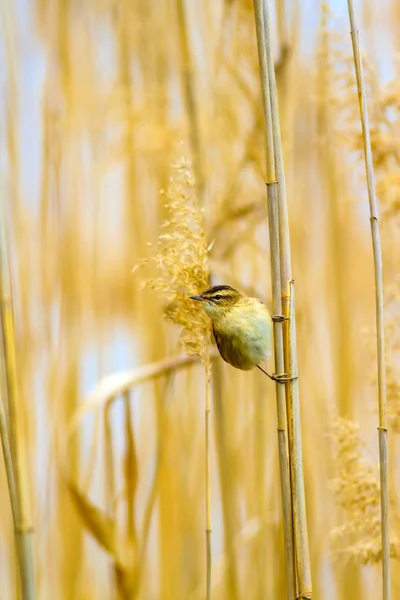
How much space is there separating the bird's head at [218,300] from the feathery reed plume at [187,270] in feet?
0.07

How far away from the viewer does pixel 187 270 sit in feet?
2.83

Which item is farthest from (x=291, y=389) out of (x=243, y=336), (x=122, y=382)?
(x=122, y=382)

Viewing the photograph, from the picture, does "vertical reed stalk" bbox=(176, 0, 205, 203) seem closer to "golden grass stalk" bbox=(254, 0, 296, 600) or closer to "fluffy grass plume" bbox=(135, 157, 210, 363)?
"fluffy grass plume" bbox=(135, 157, 210, 363)

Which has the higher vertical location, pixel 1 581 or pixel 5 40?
pixel 5 40

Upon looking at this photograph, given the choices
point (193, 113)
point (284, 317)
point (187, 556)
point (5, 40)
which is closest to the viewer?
point (284, 317)

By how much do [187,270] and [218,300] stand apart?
12 cm

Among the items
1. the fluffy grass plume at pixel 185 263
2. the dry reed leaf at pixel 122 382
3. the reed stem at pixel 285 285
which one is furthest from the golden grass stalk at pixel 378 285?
the dry reed leaf at pixel 122 382

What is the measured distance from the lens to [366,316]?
63.4 inches

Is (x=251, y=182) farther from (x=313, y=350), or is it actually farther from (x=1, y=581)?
(x=1, y=581)

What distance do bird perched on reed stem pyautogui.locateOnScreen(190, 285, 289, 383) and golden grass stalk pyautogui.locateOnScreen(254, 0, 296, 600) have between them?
0.19 metres

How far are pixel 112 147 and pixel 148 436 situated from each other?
67cm

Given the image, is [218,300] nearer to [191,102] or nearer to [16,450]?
[16,450]

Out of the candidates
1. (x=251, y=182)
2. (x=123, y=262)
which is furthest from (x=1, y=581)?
(x=251, y=182)

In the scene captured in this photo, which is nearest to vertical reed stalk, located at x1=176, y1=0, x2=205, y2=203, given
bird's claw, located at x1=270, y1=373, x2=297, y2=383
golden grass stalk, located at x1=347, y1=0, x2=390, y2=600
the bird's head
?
the bird's head
